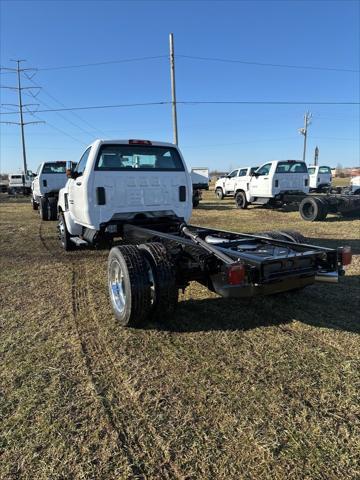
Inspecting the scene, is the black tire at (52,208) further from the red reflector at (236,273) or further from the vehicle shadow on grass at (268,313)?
the red reflector at (236,273)

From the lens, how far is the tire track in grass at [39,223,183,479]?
2.14m

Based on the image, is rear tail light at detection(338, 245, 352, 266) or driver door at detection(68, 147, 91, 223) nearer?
rear tail light at detection(338, 245, 352, 266)

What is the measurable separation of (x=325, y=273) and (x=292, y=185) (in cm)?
1170

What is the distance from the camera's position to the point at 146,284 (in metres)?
3.71

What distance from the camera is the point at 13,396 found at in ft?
9.07

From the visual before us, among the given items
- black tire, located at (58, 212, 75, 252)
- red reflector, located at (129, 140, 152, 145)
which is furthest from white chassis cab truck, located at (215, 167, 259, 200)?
red reflector, located at (129, 140, 152, 145)

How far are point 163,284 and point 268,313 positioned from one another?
142 cm

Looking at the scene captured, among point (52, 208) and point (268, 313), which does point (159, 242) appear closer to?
point (268, 313)

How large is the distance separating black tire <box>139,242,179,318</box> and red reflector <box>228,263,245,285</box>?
708 mm

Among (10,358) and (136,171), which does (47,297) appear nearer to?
(10,358)

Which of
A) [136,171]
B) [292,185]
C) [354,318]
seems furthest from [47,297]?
[292,185]

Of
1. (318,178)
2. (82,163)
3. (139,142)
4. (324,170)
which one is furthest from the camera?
(324,170)

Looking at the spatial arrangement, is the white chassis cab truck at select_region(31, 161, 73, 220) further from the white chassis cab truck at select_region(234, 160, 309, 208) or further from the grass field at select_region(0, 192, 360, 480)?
the grass field at select_region(0, 192, 360, 480)

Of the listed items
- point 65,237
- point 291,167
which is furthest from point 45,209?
point 291,167
